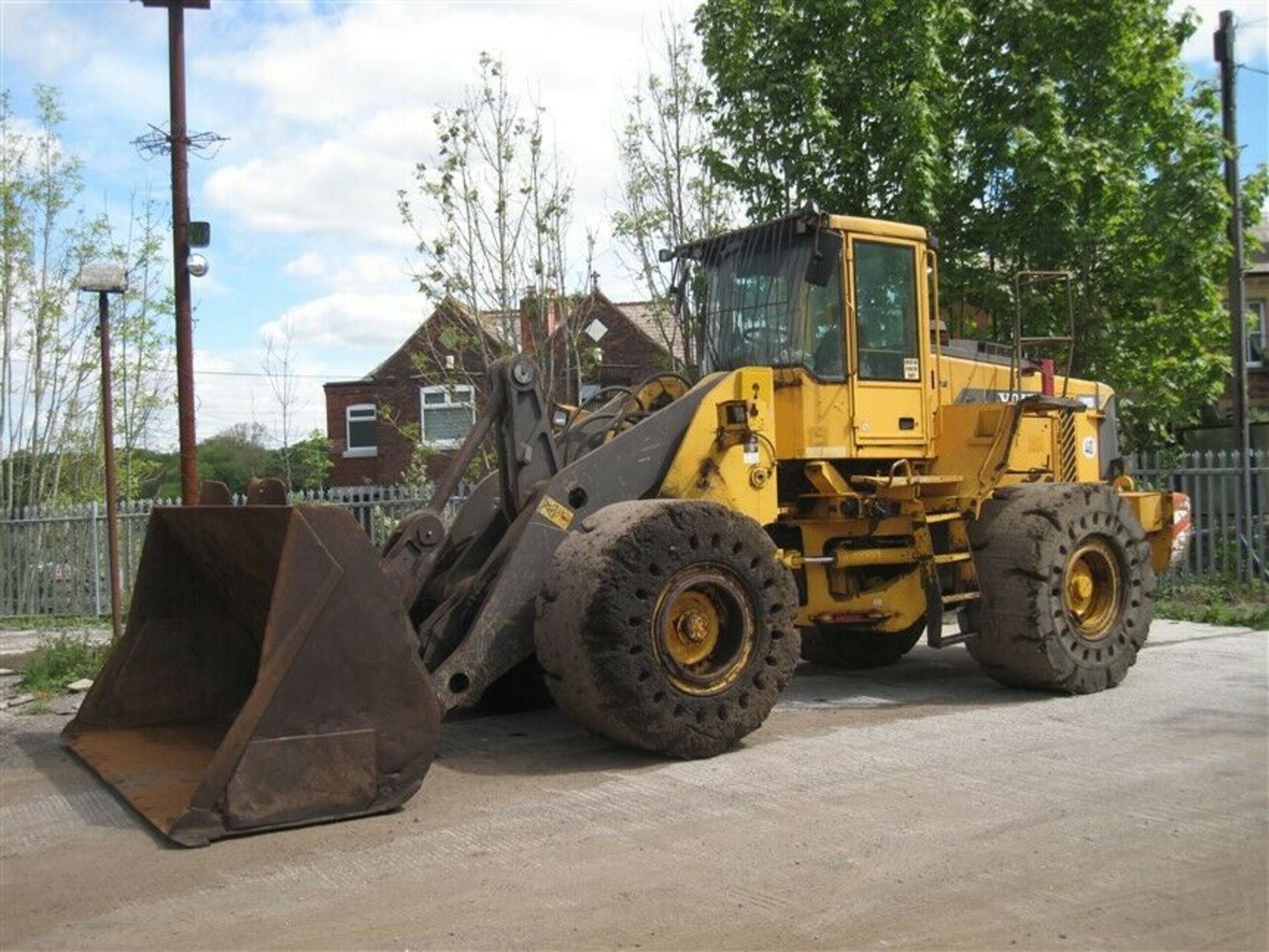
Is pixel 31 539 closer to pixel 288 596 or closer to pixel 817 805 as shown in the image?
pixel 288 596

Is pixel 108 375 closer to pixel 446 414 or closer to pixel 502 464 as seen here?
pixel 502 464

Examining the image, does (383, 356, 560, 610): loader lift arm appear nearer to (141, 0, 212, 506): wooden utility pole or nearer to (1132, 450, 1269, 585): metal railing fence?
(141, 0, 212, 506): wooden utility pole

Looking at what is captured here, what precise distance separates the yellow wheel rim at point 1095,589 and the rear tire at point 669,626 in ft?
9.13

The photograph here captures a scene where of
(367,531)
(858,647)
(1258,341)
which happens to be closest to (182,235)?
(367,531)

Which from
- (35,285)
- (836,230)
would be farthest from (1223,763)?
(35,285)

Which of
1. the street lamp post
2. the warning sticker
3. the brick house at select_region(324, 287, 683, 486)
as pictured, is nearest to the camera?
the warning sticker

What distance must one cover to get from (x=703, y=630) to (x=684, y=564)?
436mm

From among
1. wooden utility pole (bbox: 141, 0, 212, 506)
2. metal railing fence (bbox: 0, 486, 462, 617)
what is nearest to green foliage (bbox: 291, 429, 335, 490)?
metal railing fence (bbox: 0, 486, 462, 617)

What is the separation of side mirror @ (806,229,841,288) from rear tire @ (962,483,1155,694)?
2.15 meters

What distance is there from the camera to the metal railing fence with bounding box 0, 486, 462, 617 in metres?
15.5

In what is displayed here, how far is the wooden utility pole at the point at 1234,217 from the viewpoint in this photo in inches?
653

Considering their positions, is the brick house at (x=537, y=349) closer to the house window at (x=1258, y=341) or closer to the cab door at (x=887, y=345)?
the cab door at (x=887, y=345)

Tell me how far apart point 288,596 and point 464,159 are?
1044 centimetres

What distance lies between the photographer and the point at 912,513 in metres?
8.59
